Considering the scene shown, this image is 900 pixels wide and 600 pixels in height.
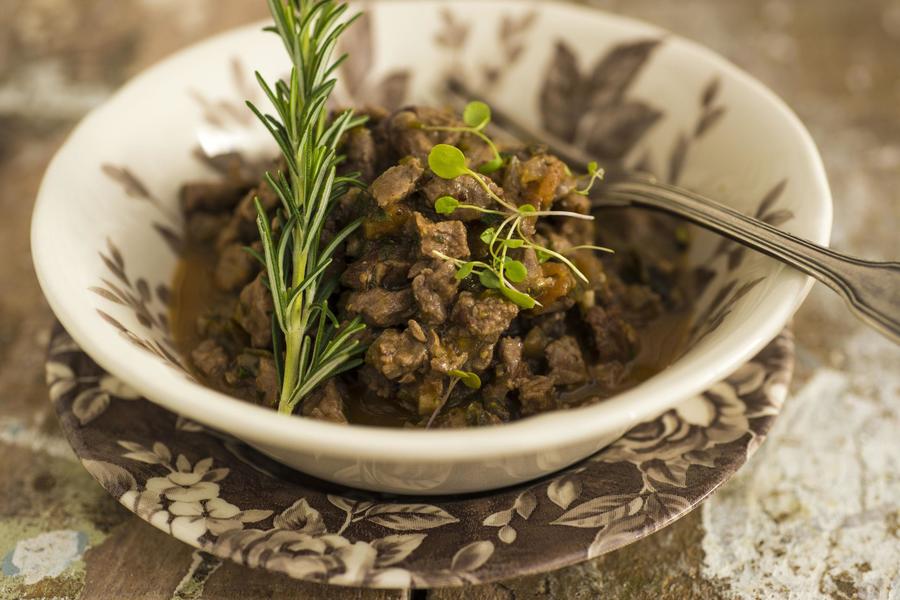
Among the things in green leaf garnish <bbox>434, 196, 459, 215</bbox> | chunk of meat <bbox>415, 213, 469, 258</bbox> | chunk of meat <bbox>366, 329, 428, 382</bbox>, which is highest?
green leaf garnish <bbox>434, 196, 459, 215</bbox>

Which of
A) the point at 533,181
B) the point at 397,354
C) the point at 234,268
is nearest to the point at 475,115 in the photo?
the point at 533,181

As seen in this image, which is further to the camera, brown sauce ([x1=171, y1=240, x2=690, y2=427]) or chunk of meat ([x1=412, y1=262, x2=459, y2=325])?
brown sauce ([x1=171, y1=240, x2=690, y2=427])

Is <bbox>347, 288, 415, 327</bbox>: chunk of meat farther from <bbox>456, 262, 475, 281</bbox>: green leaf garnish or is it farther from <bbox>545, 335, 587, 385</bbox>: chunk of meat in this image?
<bbox>545, 335, 587, 385</bbox>: chunk of meat

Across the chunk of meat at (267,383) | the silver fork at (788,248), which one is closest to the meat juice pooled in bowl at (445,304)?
the chunk of meat at (267,383)

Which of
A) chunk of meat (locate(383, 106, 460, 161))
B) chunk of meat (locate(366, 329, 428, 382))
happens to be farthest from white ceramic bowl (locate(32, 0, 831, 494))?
chunk of meat (locate(383, 106, 460, 161))

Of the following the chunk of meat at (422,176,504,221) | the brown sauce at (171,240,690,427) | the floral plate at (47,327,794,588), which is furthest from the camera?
the brown sauce at (171,240,690,427)

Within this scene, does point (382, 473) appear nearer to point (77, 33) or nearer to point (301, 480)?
point (301, 480)

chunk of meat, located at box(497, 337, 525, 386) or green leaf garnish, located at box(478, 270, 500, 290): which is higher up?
green leaf garnish, located at box(478, 270, 500, 290)

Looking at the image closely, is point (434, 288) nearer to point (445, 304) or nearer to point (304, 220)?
point (445, 304)
